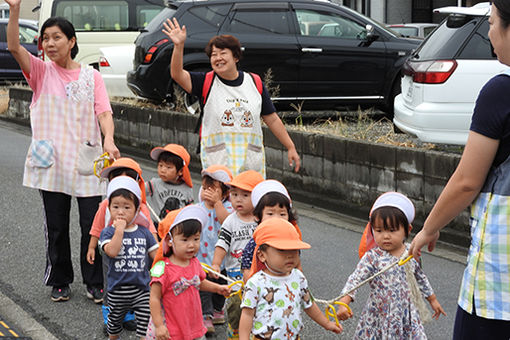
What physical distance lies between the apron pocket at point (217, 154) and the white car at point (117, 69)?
964 centimetres

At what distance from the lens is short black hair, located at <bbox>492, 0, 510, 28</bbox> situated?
2.90 m

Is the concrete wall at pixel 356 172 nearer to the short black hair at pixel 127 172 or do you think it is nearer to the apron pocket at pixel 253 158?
the apron pocket at pixel 253 158

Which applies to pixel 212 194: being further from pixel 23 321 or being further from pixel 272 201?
pixel 23 321

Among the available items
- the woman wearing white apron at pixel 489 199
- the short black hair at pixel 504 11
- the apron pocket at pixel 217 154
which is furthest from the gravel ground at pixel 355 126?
the short black hair at pixel 504 11

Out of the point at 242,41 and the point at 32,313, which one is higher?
the point at 242,41

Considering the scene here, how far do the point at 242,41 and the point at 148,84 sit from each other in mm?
1593

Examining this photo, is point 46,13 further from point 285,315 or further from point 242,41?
point 285,315

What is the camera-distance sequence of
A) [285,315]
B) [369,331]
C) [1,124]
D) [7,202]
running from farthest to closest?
1. [1,124]
2. [7,202]
3. [369,331]
4. [285,315]

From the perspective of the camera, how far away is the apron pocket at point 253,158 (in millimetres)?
6006

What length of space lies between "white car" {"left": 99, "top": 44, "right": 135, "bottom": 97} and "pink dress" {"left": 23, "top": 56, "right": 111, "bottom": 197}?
30.9 ft

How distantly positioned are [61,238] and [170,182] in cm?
88

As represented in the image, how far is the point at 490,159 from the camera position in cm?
296

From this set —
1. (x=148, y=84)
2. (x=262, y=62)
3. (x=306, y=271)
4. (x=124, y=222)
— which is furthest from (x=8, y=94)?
(x=124, y=222)

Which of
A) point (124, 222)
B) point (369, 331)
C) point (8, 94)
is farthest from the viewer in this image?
point (8, 94)
